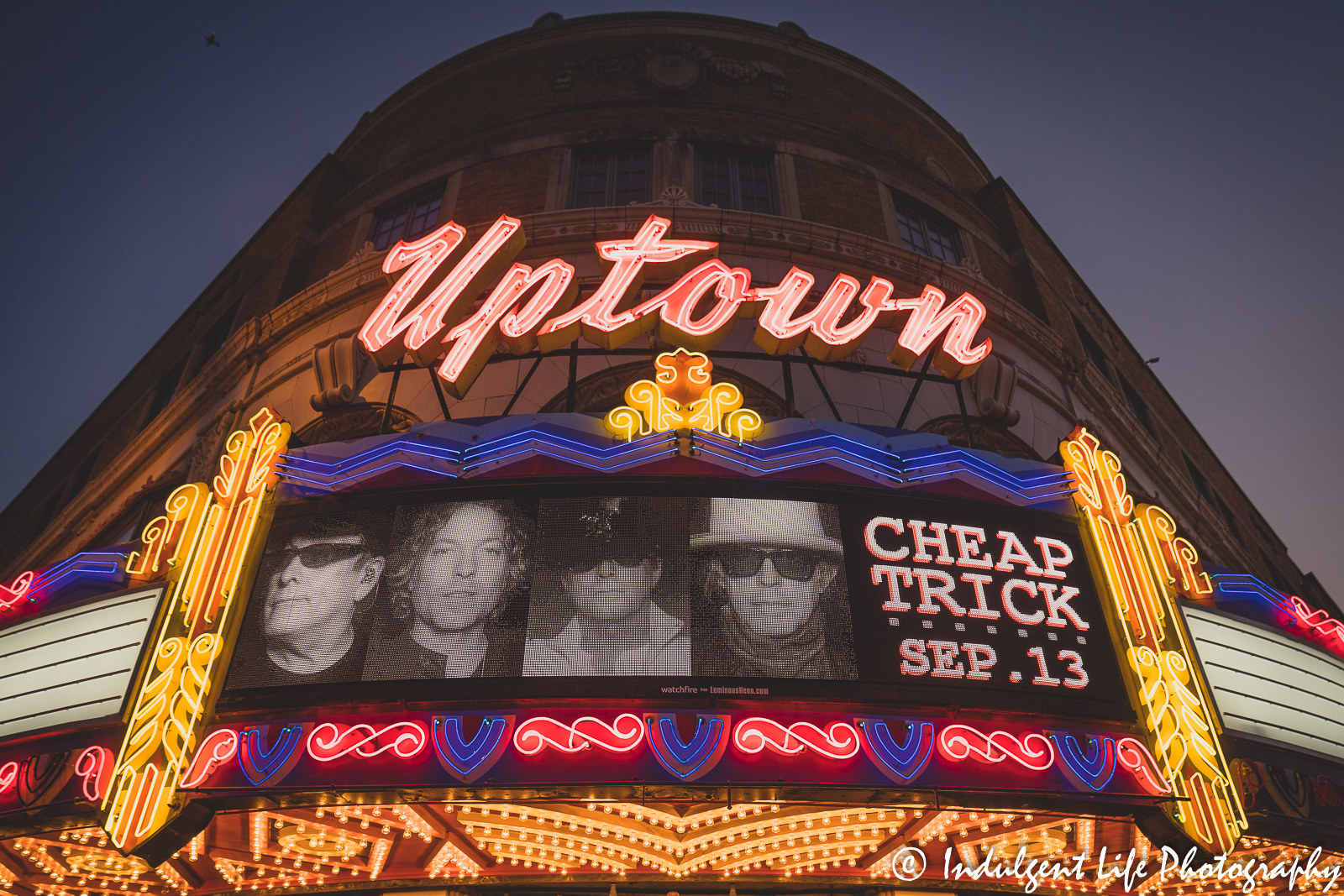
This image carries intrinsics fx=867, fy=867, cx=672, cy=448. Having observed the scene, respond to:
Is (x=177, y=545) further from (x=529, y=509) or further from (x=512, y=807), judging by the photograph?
(x=512, y=807)

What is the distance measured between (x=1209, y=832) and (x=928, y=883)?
9.33 ft

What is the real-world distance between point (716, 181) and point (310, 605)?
463 inches

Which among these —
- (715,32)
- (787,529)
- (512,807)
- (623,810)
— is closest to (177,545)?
(512,807)

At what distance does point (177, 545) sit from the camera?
9.09 metres

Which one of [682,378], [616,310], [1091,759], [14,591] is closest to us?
[1091,759]

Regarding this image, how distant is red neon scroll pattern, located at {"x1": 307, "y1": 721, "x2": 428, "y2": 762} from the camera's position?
291 inches

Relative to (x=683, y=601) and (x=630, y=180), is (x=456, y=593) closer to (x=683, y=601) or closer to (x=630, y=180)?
(x=683, y=601)

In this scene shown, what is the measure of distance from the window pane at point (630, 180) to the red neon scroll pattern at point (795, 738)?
11.3 metres

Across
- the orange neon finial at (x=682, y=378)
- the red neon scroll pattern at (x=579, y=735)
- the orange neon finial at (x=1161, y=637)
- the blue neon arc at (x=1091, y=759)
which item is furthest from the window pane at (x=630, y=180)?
the blue neon arc at (x=1091, y=759)

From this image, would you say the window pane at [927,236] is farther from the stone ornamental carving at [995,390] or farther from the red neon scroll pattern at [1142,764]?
the red neon scroll pattern at [1142,764]

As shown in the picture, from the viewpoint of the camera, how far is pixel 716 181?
17078 millimetres

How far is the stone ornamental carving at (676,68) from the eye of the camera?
62.1 feet

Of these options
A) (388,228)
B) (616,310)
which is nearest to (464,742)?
(616,310)

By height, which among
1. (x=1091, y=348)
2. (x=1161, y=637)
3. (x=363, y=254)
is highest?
(x=1091, y=348)
